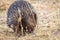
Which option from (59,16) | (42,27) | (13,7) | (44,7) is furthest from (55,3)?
(13,7)

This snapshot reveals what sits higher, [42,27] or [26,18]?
[26,18]

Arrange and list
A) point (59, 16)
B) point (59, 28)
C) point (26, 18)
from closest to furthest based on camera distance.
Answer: point (26, 18) → point (59, 28) → point (59, 16)

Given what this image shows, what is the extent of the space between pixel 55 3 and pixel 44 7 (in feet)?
1.76

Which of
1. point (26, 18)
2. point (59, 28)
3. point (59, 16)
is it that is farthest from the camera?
point (59, 16)

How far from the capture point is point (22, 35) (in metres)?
5.50

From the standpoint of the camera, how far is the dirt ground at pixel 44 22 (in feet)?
18.0

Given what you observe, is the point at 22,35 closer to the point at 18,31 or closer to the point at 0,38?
the point at 18,31

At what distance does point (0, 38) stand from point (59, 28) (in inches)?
56.9

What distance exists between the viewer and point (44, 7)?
8180 millimetres

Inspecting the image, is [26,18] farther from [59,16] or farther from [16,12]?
[59,16]

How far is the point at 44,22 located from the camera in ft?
21.9

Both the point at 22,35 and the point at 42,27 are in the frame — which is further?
the point at 42,27

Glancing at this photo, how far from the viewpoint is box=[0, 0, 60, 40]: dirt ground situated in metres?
5.49

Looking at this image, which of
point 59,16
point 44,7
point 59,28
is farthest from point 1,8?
point 59,28
